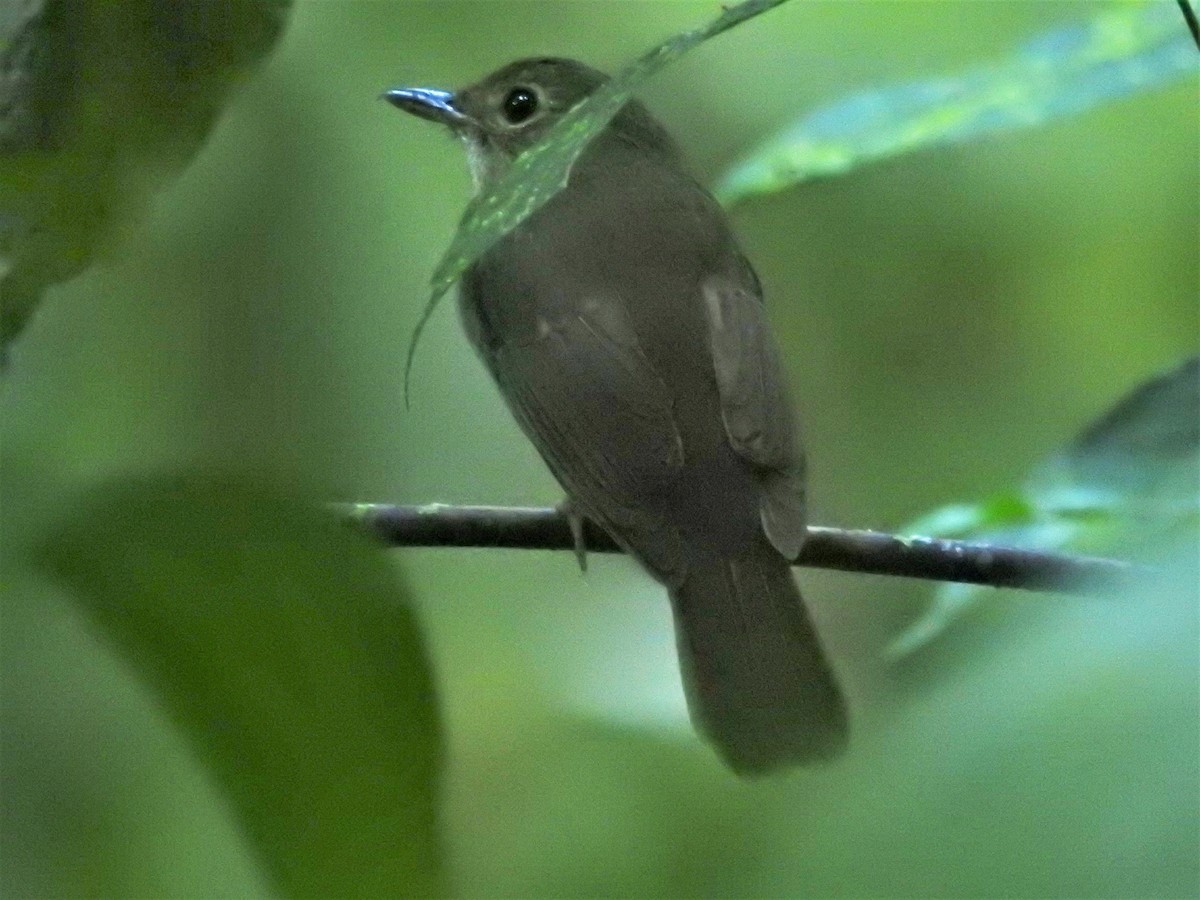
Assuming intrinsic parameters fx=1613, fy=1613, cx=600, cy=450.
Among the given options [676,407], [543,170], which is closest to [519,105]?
[676,407]

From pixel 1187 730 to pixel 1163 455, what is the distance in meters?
1.39

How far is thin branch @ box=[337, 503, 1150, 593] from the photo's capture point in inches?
60.9

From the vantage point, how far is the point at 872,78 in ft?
10.8

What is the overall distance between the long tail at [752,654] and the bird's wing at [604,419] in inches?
2.1

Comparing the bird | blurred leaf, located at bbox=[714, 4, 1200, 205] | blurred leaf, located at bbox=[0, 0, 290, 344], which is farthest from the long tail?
blurred leaf, located at bbox=[0, 0, 290, 344]

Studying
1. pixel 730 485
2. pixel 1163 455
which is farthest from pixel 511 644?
pixel 1163 455

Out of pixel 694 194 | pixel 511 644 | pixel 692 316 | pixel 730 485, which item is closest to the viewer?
pixel 511 644

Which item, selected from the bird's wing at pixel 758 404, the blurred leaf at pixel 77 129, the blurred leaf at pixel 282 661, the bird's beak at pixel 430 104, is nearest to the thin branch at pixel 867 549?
the bird's wing at pixel 758 404

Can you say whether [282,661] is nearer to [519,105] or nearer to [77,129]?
[77,129]

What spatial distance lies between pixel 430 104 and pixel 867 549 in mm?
1389

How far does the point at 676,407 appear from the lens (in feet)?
6.89

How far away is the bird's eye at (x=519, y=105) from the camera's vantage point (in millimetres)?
2826

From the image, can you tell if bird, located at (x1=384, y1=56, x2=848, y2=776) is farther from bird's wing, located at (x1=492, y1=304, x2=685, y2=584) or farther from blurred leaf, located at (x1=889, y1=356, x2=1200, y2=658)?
blurred leaf, located at (x1=889, y1=356, x2=1200, y2=658)

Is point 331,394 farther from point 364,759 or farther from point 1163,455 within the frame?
point 1163,455
